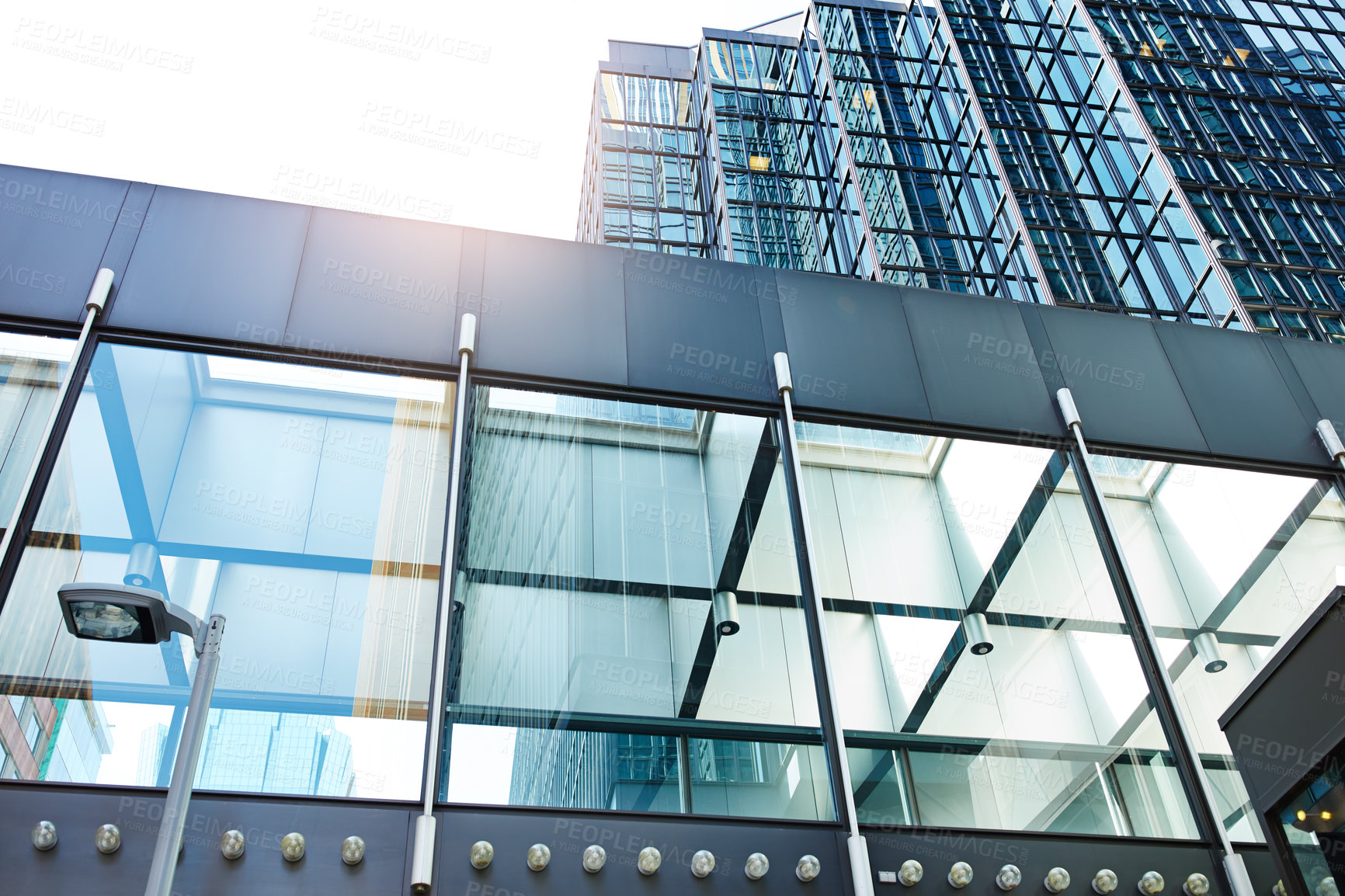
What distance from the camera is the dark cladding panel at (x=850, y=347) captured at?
31.1 feet

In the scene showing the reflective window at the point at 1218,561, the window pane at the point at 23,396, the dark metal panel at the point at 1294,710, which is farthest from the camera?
the reflective window at the point at 1218,561

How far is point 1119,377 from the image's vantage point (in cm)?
1020

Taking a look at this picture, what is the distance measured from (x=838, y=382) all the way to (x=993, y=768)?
11.6ft

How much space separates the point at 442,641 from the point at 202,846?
1.86m

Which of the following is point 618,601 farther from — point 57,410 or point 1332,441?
point 1332,441

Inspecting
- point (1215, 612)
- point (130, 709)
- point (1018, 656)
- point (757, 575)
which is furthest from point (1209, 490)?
point (130, 709)

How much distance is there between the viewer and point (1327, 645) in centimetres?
634

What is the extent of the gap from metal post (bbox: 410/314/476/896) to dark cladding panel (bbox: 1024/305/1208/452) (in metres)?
5.44

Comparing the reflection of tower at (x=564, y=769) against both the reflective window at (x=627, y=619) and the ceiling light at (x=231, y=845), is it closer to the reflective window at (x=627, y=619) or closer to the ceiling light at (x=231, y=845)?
the reflective window at (x=627, y=619)

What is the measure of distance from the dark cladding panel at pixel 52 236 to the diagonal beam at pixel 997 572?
23.3 ft

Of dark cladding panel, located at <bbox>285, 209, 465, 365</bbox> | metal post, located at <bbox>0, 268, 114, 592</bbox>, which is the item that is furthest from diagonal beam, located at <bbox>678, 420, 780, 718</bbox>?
metal post, located at <bbox>0, 268, 114, 592</bbox>

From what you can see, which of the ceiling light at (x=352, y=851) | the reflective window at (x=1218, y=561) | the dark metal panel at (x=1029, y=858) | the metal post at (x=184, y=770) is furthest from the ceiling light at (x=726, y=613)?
the metal post at (x=184, y=770)

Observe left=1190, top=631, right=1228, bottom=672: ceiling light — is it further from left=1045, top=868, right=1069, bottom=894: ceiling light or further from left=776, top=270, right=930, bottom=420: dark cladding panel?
left=776, top=270, right=930, bottom=420: dark cladding panel

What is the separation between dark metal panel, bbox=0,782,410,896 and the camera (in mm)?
5934
